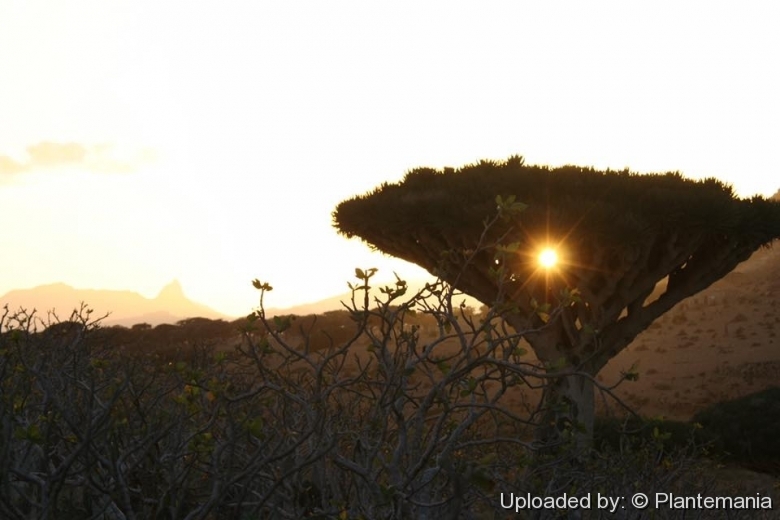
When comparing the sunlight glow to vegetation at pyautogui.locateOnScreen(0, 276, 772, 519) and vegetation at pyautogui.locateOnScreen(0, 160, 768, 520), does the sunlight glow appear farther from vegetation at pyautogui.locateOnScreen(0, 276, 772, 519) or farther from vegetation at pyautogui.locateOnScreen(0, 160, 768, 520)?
vegetation at pyautogui.locateOnScreen(0, 276, 772, 519)

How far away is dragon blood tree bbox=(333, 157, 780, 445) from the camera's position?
12.0 m

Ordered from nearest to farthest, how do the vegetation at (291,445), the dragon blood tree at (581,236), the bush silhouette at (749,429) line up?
the vegetation at (291,445) → the dragon blood tree at (581,236) → the bush silhouette at (749,429)

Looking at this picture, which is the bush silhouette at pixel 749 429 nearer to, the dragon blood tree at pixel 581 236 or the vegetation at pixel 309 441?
the dragon blood tree at pixel 581 236

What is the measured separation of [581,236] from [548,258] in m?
0.57

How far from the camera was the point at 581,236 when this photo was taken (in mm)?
11930

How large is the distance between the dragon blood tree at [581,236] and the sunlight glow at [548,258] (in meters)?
0.03

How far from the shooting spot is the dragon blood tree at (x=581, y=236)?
12.0 metres

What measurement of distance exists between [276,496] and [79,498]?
2.73m
